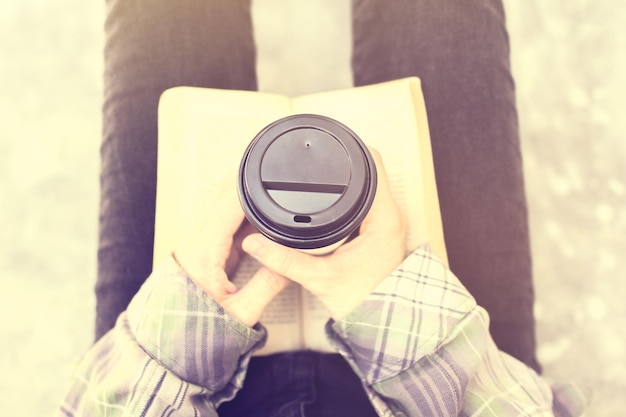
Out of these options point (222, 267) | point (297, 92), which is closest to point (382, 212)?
point (222, 267)

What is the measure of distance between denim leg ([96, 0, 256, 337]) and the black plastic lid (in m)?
0.26

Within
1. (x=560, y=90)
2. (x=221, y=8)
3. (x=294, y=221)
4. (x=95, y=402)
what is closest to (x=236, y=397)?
(x=95, y=402)

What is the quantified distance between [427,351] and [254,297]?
0.57 ft

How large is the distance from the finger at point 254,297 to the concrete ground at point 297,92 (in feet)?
1.62

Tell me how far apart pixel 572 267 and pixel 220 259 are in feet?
2.11

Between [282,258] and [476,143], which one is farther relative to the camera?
[476,143]

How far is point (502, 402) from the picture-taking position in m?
0.49

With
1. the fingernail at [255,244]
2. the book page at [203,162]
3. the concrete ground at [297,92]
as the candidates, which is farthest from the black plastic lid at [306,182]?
the concrete ground at [297,92]

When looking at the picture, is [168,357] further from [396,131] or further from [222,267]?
[396,131]

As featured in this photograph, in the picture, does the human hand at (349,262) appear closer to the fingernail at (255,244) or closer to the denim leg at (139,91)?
the fingernail at (255,244)

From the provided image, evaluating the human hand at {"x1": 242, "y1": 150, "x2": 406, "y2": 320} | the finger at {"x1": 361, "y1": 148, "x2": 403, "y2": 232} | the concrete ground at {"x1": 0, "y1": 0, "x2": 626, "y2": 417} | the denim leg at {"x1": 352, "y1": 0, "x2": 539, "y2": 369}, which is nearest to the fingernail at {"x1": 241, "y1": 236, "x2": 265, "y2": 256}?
the human hand at {"x1": 242, "y1": 150, "x2": 406, "y2": 320}

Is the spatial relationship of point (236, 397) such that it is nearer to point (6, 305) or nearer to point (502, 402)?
point (502, 402)

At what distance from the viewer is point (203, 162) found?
0.62 metres

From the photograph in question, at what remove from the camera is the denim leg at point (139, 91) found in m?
0.64
